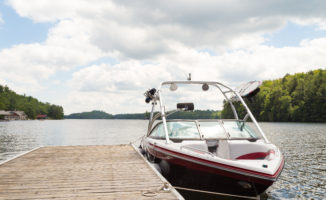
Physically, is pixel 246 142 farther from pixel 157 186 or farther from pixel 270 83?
pixel 270 83

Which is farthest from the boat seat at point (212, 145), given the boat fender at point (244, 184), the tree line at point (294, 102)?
the tree line at point (294, 102)

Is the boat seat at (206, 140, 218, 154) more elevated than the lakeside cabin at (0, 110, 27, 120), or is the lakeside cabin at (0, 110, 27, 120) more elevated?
the lakeside cabin at (0, 110, 27, 120)

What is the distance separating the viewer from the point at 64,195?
5406 mm

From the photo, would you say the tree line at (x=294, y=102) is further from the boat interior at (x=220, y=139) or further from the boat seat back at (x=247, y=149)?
the boat seat back at (x=247, y=149)

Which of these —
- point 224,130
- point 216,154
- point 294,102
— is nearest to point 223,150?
point 216,154

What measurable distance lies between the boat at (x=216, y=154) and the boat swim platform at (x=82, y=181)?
2.44 feet

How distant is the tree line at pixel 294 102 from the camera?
79188 millimetres

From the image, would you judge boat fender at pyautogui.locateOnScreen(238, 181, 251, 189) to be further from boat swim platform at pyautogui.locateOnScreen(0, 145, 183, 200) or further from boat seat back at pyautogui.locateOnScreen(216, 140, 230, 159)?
boat seat back at pyautogui.locateOnScreen(216, 140, 230, 159)

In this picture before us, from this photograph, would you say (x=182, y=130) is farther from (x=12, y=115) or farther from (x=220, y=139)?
(x=12, y=115)

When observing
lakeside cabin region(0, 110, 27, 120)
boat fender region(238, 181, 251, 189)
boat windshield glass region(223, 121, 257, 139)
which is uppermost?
lakeside cabin region(0, 110, 27, 120)

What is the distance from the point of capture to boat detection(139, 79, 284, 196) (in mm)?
6070

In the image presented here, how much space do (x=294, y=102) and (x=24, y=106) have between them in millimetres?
143578

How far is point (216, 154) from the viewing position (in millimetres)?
8266

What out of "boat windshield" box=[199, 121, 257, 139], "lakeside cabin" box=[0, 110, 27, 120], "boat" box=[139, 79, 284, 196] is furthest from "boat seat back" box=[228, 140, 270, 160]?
"lakeside cabin" box=[0, 110, 27, 120]
